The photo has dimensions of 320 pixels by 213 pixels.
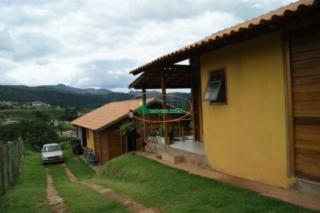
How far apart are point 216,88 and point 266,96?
68.1 inches

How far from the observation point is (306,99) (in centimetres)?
580

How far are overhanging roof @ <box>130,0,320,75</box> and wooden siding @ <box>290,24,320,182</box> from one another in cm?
51

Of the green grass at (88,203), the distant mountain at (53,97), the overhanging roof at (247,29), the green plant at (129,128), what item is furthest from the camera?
the distant mountain at (53,97)

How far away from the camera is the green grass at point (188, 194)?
5686 mm

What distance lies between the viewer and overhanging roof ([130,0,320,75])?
202 inches

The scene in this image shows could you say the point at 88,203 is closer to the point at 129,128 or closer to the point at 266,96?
the point at 266,96

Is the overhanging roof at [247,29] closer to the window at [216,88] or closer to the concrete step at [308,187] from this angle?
the window at [216,88]

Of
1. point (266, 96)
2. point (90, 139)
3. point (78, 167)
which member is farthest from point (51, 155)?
point (266, 96)

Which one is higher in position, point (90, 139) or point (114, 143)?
point (114, 143)

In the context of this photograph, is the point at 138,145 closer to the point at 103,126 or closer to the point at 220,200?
the point at 103,126

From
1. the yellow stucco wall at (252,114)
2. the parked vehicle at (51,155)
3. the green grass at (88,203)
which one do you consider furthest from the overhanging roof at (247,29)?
the parked vehicle at (51,155)

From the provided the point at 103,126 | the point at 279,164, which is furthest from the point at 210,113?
the point at 103,126

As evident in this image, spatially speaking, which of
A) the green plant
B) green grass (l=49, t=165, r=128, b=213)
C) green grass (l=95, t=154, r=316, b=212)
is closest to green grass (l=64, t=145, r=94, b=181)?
the green plant

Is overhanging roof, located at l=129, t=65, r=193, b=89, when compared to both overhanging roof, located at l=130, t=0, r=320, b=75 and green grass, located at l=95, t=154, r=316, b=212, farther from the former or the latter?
green grass, located at l=95, t=154, r=316, b=212
